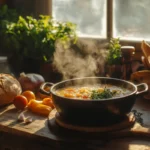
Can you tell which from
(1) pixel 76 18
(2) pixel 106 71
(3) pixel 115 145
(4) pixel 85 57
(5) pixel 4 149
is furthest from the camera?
(1) pixel 76 18

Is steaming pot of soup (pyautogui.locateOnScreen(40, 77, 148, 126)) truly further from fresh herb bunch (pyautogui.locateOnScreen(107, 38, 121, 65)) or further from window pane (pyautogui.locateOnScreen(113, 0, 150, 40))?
window pane (pyautogui.locateOnScreen(113, 0, 150, 40))

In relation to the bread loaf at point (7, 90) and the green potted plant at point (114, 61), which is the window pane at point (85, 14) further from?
the bread loaf at point (7, 90)

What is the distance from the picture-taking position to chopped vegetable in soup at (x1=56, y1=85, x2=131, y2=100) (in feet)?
4.07

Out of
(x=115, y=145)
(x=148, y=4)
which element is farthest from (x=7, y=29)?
(x=115, y=145)

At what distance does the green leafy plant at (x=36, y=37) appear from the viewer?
6.01ft

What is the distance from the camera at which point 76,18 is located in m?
2.18

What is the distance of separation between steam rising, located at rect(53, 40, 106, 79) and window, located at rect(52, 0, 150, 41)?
110 mm

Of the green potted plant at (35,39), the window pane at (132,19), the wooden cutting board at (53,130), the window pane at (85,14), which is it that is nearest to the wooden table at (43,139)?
the wooden cutting board at (53,130)

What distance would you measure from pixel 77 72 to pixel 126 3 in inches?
18.5

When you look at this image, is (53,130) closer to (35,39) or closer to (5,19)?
(35,39)

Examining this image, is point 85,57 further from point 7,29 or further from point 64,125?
point 64,125

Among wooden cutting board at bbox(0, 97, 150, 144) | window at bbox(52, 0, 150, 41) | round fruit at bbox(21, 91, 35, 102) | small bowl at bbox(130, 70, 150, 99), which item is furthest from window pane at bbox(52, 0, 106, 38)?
wooden cutting board at bbox(0, 97, 150, 144)

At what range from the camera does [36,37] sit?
183 cm

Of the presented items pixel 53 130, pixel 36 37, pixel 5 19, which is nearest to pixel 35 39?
pixel 36 37
